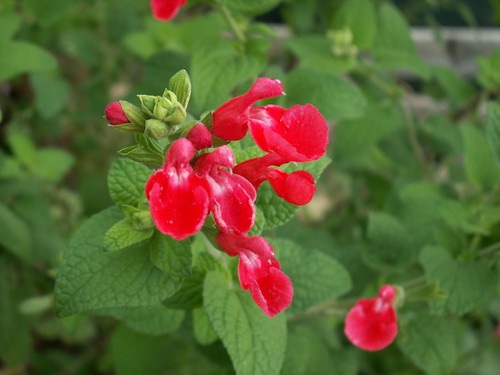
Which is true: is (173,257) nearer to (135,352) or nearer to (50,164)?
(135,352)

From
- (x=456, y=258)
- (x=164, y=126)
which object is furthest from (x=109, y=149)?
(x=164, y=126)

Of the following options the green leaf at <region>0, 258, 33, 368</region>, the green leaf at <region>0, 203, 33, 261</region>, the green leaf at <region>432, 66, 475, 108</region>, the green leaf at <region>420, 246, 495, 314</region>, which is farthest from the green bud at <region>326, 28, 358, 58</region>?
the green leaf at <region>0, 258, 33, 368</region>

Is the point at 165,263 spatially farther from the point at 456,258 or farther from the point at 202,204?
the point at 456,258

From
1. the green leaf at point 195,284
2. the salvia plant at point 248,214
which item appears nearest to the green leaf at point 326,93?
the salvia plant at point 248,214

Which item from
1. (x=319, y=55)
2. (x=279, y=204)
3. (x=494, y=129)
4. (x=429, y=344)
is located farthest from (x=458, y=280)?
(x=319, y=55)

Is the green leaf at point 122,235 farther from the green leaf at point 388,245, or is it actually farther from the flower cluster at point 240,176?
the green leaf at point 388,245

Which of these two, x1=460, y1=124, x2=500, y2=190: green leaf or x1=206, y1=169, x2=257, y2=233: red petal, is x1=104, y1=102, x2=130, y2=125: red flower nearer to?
x1=206, y1=169, x2=257, y2=233: red petal
